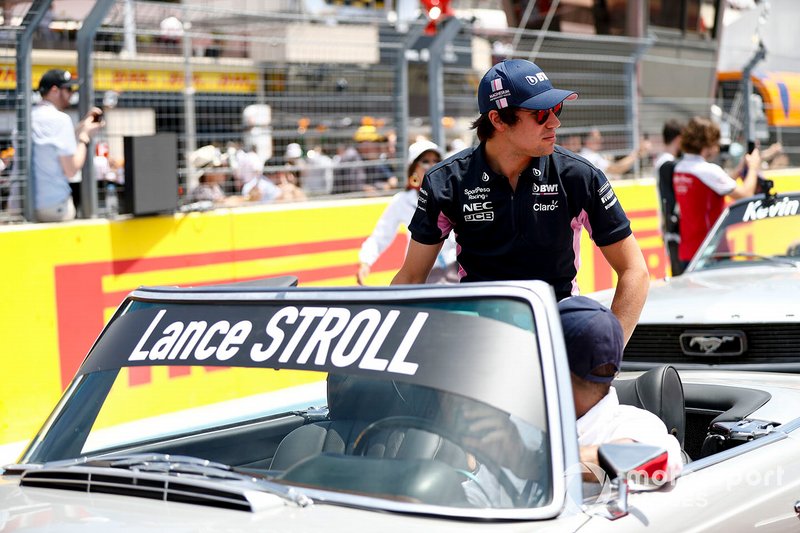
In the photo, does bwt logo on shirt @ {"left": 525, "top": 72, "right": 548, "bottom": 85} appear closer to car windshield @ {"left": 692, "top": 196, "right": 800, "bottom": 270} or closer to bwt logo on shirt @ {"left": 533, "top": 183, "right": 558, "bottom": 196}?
bwt logo on shirt @ {"left": 533, "top": 183, "right": 558, "bottom": 196}

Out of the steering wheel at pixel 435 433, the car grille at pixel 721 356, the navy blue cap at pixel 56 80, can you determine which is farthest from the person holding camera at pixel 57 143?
the steering wheel at pixel 435 433

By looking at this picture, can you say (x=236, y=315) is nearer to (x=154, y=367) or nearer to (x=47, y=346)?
(x=154, y=367)

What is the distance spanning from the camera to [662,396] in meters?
3.45

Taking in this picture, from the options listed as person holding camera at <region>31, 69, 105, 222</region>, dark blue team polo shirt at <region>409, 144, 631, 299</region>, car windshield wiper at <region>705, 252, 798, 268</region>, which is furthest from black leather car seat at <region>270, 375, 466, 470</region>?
person holding camera at <region>31, 69, 105, 222</region>

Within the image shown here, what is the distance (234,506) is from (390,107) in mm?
7583

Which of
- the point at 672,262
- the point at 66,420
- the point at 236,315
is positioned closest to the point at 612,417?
the point at 236,315

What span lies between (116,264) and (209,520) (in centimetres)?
524

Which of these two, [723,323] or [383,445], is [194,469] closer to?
[383,445]

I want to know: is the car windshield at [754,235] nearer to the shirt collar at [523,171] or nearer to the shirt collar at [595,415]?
the shirt collar at [523,171]

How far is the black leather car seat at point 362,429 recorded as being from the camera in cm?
267

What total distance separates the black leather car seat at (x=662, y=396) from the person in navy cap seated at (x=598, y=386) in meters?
0.46

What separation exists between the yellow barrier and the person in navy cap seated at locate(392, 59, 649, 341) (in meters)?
3.89

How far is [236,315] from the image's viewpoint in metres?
2.93

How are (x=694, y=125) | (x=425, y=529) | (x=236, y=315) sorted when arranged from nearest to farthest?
1. (x=425, y=529)
2. (x=236, y=315)
3. (x=694, y=125)
